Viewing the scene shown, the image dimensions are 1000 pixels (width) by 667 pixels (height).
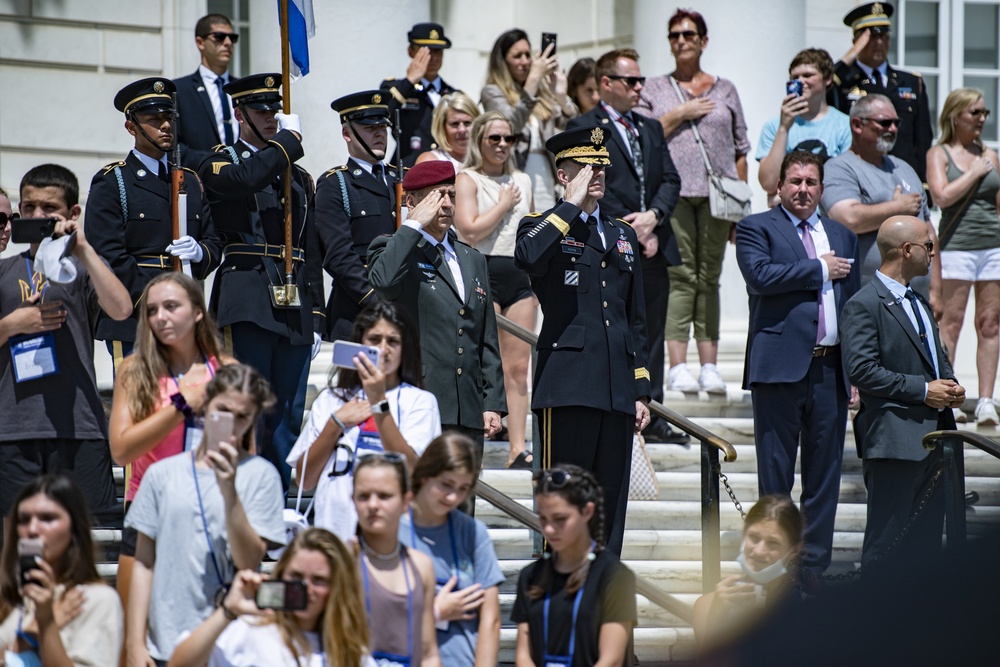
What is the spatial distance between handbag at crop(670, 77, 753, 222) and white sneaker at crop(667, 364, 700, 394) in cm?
92

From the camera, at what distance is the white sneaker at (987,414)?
9.11 meters

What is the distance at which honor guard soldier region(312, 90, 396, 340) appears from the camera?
282 inches

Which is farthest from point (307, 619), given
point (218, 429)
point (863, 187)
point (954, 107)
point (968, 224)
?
point (954, 107)

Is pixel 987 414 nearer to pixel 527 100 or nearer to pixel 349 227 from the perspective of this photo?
pixel 527 100

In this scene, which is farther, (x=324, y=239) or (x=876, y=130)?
(x=876, y=130)

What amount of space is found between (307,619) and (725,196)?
16.9 ft

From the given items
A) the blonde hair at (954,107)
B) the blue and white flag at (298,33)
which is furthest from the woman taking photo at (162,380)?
the blonde hair at (954,107)

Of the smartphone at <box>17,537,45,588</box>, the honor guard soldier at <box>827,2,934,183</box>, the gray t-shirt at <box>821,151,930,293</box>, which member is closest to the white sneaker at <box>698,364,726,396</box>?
the gray t-shirt at <box>821,151,930,293</box>

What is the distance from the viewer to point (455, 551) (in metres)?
5.14

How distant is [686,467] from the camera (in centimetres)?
834

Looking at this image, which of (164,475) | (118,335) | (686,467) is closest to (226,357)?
(164,475)

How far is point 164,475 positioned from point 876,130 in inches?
196

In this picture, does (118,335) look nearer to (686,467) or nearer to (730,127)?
(686,467)

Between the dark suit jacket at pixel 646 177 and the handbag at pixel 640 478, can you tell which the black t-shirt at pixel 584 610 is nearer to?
the handbag at pixel 640 478
